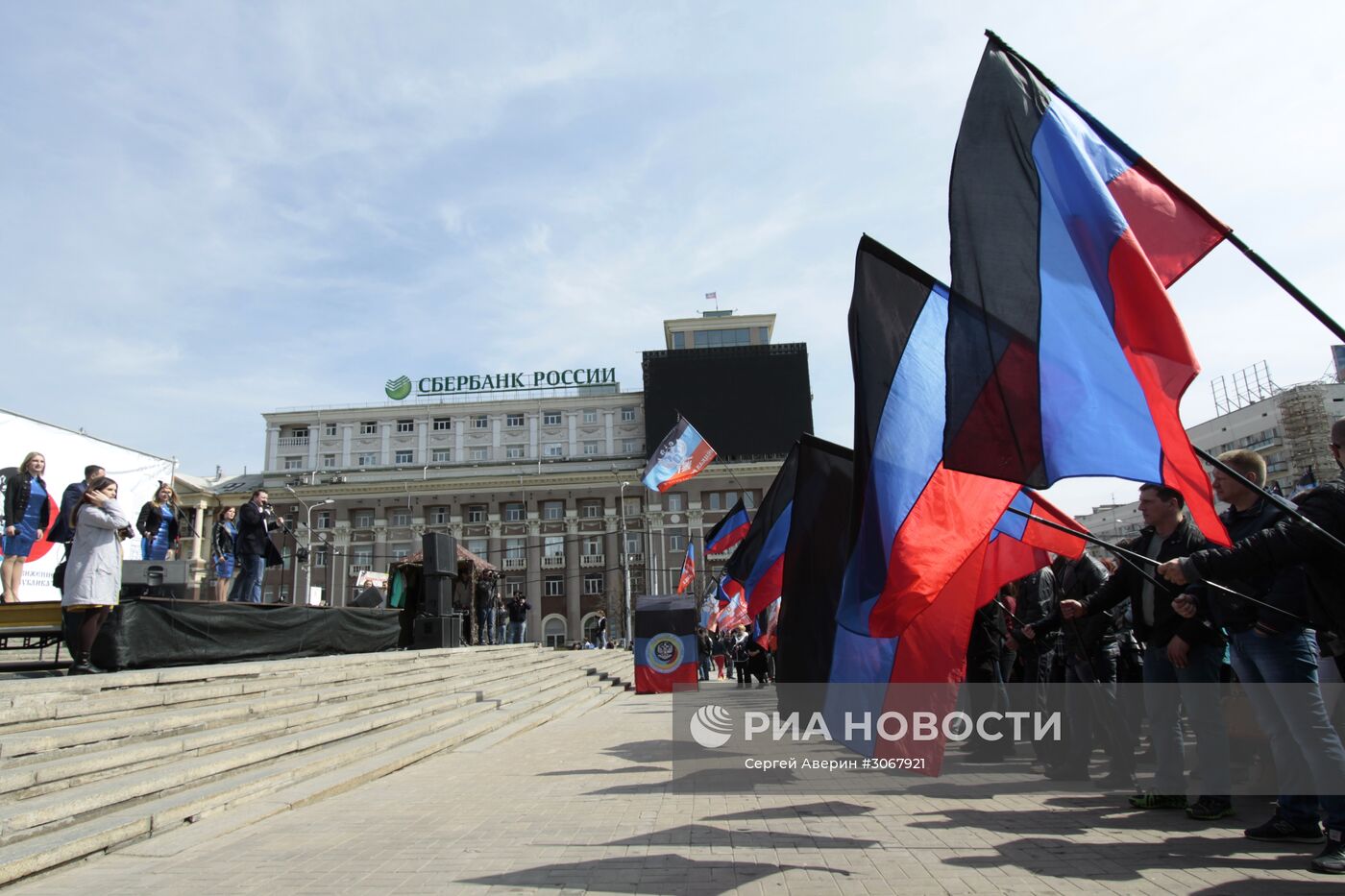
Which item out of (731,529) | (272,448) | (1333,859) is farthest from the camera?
(272,448)

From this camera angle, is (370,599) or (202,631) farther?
(370,599)

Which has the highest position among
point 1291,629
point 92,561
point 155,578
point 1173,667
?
point 92,561

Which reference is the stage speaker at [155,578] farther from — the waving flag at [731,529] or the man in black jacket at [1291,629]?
the man in black jacket at [1291,629]

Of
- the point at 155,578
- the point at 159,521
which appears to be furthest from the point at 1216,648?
the point at 159,521

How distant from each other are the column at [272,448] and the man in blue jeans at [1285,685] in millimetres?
79308

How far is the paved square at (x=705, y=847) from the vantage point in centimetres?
418

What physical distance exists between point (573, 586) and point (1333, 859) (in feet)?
218

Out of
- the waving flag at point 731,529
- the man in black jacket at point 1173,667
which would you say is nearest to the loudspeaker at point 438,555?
the waving flag at point 731,529

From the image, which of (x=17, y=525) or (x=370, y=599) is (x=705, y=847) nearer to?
(x=17, y=525)

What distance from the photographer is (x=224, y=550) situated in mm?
14391

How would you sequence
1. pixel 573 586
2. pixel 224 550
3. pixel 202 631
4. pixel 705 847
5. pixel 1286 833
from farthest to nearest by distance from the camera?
1. pixel 573 586
2. pixel 224 550
3. pixel 202 631
4. pixel 705 847
5. pixel 1286 833

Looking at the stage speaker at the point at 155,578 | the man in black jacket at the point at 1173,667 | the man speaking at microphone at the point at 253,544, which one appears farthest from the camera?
the man speaking at microphone at the point at 253,544

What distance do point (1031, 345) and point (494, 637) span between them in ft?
110

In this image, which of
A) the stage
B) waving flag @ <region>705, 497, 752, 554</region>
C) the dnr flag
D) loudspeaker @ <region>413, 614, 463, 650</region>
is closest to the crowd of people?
the stage
